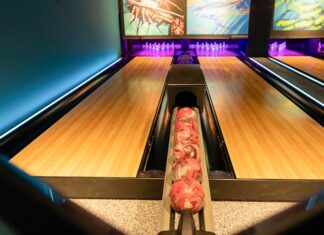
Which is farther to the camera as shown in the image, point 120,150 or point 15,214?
point 120,150

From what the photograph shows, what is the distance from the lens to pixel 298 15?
17.9 feet

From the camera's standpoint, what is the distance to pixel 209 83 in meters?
3.94

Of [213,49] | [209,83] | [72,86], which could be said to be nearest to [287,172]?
[209,83]

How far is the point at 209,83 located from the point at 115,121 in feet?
5.30

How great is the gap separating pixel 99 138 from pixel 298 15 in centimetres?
462

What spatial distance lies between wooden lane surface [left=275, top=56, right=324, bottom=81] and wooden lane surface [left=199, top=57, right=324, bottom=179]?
97cm

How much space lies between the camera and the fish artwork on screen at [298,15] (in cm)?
537

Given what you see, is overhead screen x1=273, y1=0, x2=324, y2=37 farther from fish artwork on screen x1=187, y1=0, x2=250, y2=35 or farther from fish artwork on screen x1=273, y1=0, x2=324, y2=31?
fish artwork on screen x1=187, y1=0, x2=250, y2=35

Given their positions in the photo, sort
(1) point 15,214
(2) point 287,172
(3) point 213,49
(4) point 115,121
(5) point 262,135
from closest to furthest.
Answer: (1) point 15,214 < (2) point 287,172 < (5) point 262,135 < (4) point 115,121 < (3) point 213,49

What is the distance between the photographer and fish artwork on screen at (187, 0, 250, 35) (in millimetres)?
5496

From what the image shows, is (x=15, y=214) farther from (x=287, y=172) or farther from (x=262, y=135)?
(x=262, y=135)

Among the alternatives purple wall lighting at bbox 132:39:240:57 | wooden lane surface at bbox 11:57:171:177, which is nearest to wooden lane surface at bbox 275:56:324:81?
purple wall lighting at bbox 132:39:240:57

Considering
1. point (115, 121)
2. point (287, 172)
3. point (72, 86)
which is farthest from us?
point (72, 86)

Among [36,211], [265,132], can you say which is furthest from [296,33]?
[36,211]
